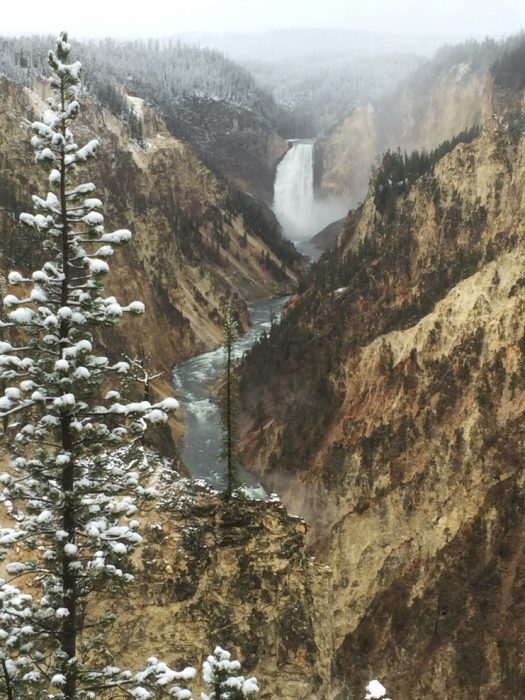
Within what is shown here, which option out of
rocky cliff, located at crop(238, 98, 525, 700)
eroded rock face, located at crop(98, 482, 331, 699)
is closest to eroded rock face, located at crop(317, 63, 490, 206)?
rocky cliff, located at crop(238, 98, 525, 700)

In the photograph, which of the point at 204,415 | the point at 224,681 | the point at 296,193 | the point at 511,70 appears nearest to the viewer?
the point at 224,681

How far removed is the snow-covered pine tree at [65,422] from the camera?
26.7 ft

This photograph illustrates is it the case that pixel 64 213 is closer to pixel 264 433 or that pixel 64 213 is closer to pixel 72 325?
pixel 72 325

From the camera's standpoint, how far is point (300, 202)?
144 meters

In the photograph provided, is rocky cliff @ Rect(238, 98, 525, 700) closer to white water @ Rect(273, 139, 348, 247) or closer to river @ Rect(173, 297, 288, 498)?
river @ Rect(173, 297, 288, 498)

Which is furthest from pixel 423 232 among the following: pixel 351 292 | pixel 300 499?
pixel 300 499

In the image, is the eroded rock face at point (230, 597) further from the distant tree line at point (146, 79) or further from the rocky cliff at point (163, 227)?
the distant tree line at point (146, 79)

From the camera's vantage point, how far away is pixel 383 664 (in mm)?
27469

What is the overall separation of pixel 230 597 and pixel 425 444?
713 inches

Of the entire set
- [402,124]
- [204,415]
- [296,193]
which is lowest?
[204,415]

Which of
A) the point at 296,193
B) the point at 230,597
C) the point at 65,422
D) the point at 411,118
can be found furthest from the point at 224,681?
the point at 296,193

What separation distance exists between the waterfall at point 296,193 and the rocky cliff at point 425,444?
8802cm

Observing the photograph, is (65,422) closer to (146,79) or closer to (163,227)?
(163,227)

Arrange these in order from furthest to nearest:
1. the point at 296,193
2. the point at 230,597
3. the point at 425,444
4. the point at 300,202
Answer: the point at 296,193 → the point at 300,202 → the point at 425,444 → the point at 230,597
